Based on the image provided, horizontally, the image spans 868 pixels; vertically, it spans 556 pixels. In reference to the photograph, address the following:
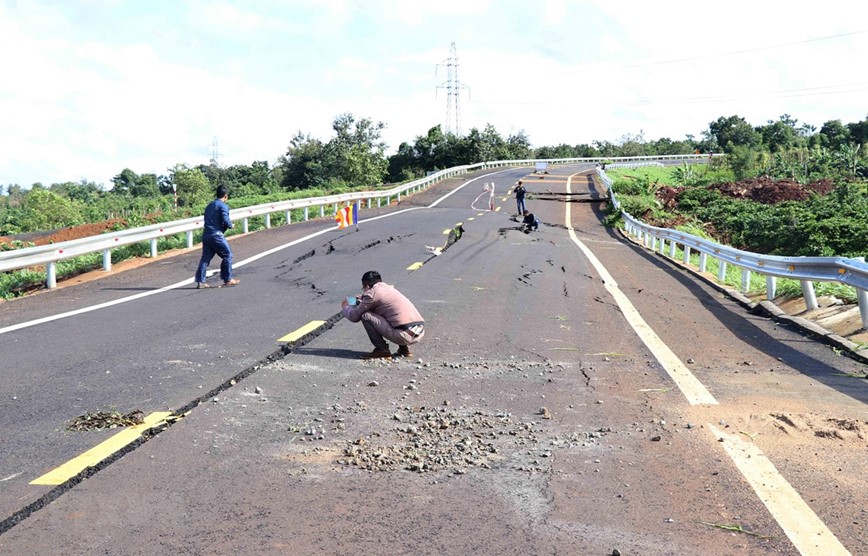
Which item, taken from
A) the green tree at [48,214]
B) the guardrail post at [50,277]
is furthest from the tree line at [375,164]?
the guardrail post at [50,277]

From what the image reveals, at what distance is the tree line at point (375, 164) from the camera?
70.8 m

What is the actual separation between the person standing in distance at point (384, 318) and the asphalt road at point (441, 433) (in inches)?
9.7

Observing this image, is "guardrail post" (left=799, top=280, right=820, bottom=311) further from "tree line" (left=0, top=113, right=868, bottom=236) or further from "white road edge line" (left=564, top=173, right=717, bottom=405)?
"tree line" (left=0, top=113, right=868, bottom=236)

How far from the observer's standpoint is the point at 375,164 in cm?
9500

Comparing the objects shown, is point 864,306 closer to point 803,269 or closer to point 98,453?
point 803,269

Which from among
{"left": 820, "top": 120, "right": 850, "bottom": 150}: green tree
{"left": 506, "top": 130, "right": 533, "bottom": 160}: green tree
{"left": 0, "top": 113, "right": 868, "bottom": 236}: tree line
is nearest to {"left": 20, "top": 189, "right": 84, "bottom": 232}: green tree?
{"left": 0, "top": 113, "right": 868, "bottom": 236}: tree line

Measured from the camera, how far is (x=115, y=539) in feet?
13.8

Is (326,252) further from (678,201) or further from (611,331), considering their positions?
(678,201)

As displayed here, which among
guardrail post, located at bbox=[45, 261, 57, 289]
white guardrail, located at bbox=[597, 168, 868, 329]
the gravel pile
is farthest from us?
guardrail post, located at bbox=[45, 261, 57, 289]

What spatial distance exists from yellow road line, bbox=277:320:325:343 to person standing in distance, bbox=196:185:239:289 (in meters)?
4.33

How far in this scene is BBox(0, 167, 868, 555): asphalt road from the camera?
437cm

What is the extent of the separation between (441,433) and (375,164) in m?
90.3

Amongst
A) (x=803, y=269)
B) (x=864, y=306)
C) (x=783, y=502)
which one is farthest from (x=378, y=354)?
(x=803, y=269)

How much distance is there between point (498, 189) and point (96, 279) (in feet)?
136
